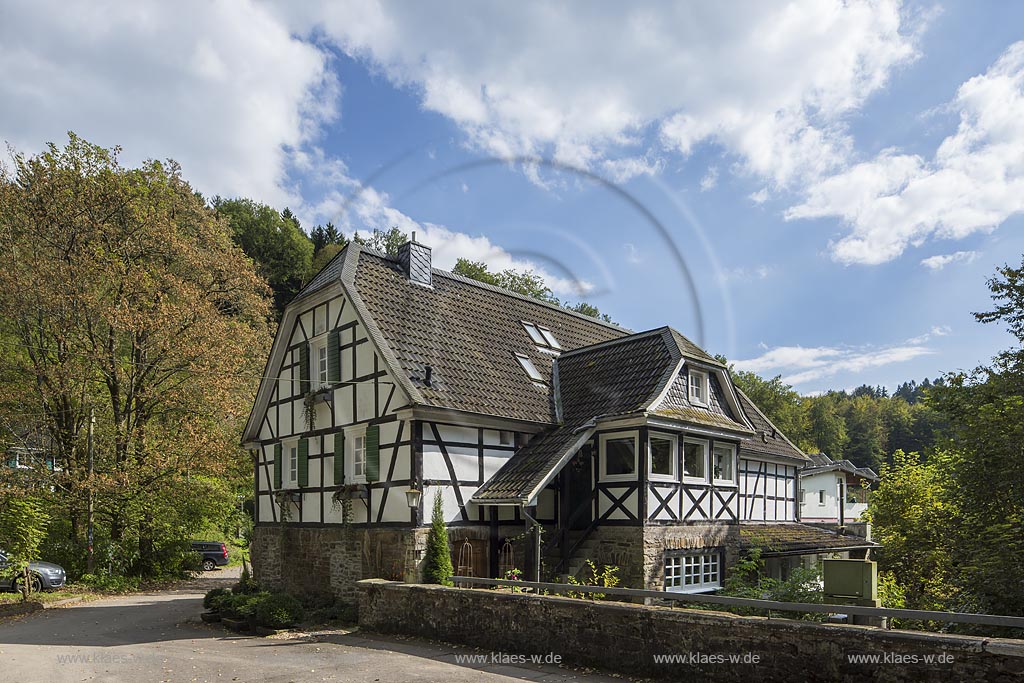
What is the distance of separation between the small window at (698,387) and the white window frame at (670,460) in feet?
4.89

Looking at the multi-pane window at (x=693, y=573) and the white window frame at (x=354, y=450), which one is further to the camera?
the white window frame at (x=354, y=450)

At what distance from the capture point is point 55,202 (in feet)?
81.7

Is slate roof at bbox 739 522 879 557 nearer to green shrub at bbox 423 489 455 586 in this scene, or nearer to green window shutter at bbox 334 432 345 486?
green shrub at bbox 423 489 455 586

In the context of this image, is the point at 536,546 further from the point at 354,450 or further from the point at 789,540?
the point at 789,540

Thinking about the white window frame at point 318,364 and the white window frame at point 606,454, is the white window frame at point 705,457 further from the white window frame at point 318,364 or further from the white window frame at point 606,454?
the white window frame at point 318,364

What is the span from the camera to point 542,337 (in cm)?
2220

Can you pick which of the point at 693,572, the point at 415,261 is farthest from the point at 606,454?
the point at 415,261

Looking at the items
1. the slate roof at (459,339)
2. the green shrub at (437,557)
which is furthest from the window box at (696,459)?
the green shrub at (437,557)

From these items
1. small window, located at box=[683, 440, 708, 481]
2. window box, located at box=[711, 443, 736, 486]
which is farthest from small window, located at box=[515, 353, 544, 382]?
window box, located at box=[711, 443, 736, 486]

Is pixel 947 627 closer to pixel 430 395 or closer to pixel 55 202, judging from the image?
pixel 430 395

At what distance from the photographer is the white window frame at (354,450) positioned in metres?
17.5

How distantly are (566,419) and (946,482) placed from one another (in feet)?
26.9

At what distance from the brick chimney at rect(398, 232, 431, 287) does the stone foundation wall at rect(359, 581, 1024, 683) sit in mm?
9572

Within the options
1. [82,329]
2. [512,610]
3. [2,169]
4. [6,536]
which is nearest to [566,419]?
[512,610]
